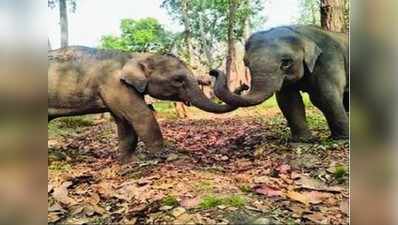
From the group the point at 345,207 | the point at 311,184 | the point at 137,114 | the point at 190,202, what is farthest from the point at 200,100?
the point at 345,207

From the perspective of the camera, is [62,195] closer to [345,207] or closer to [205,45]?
[205,45]

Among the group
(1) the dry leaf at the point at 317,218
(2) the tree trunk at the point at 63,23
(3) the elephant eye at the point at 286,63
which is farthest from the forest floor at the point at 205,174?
(2) the tree trunk at the point at 63,23

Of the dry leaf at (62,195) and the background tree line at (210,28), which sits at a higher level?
the background tree line at (210,28)

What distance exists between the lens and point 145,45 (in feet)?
5.33

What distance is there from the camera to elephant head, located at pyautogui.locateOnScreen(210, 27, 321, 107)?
1595 millimetres

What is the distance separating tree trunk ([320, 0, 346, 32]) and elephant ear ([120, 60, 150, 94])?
0.55 metres

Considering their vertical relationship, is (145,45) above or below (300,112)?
above

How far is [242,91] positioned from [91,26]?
48cm

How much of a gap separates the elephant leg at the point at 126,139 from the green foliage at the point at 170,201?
169 millimetres

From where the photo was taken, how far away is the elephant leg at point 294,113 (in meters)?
1.61

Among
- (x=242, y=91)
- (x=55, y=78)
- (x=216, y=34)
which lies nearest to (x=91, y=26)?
(x=55, y=78)

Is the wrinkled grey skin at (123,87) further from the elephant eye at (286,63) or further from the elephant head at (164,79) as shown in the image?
the elephant eye at (286,63)
